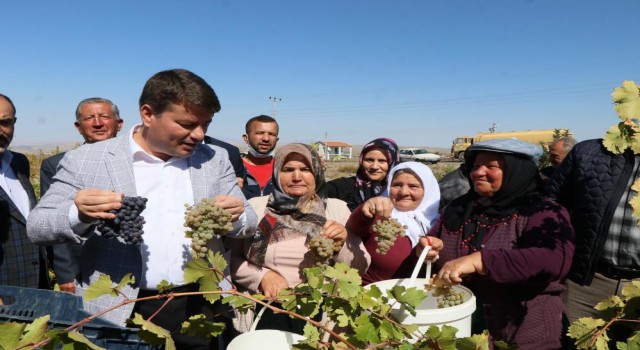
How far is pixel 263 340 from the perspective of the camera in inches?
58.7

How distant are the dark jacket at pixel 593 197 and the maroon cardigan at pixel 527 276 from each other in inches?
22.4

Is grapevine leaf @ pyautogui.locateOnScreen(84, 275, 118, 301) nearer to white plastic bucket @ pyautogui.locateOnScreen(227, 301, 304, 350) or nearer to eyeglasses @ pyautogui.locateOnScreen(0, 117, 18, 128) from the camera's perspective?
white plastic bucket @ pyautogui.locateOnScreen(227, 301, 304, 350)

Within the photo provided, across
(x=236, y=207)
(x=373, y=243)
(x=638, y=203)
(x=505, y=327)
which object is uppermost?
(x=638, y=203)

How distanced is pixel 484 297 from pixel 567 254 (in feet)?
1.51

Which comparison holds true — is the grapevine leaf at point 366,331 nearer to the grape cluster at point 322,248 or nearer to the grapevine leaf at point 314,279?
the grapevine leaf at point 314,279

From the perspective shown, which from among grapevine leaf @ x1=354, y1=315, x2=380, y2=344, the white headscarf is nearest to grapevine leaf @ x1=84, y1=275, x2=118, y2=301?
grapevine leaf @ x1=354, y1=315, x2=380, y2=344

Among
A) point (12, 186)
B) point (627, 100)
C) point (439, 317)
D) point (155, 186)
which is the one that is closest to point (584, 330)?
point (439, 317)

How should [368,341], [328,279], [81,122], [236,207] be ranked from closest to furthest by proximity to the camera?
[368,341] < [328,279] < [236,207] < [81,122]

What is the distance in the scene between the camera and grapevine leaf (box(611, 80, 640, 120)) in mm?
1437

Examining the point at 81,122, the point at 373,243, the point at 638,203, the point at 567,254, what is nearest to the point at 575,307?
the point at 567,254

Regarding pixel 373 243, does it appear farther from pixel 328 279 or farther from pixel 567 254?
pixel 328 279

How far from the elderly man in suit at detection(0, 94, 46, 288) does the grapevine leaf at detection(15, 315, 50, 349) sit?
1.86 m

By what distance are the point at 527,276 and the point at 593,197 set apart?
1037 mm

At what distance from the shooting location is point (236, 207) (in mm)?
2041
